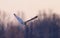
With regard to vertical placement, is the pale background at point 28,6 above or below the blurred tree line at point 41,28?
above

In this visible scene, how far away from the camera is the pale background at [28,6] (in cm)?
187

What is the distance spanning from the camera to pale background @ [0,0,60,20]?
6.12 feet

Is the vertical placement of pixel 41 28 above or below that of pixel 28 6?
below

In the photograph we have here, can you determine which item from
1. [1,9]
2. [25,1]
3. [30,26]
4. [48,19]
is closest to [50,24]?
[48,19]

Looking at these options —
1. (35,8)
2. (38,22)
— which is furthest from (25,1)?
(38,22)

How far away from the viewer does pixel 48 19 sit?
1.87m

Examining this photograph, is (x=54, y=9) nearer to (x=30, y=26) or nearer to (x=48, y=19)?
(x=48, y=19)

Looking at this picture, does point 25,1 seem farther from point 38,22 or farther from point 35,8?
point 38,22

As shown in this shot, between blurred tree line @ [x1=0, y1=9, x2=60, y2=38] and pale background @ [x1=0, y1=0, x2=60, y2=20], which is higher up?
pale background @ [x1=0, y1=0, x2=60, y2=20]

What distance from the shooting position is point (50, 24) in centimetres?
188

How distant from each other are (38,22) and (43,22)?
1.8 inches

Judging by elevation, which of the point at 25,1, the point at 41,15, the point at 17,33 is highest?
the point at 25,1

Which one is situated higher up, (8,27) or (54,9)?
(54,9)

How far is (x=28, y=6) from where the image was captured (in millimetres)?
1882
